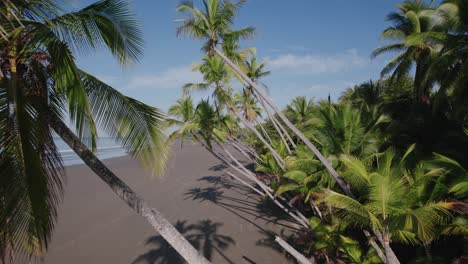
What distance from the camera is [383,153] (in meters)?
6.84

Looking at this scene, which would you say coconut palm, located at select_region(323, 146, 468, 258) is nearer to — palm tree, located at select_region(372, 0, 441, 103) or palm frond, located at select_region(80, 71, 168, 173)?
palm frond, located at select_region(80, 71, 168, 173)

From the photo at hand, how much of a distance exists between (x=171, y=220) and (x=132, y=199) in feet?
29.3

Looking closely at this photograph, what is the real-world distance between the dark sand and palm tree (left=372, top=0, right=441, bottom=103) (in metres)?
9.78

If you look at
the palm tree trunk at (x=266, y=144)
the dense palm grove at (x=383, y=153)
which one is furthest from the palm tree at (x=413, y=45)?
the palm tree trunk at (x=266, y=144)

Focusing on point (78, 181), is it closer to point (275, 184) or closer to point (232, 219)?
point (232, 219)

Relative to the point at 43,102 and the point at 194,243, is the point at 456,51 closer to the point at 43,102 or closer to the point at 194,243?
the point at 43,102

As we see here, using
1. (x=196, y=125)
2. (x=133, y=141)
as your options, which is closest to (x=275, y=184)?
(x=196, y=125)

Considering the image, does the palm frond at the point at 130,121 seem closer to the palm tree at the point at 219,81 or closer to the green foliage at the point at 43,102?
the green foliage at the point at 43,102

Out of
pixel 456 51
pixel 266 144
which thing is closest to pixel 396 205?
pixel 456 51

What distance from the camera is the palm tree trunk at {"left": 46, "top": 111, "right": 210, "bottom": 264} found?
122 inches

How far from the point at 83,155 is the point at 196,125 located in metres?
7.79

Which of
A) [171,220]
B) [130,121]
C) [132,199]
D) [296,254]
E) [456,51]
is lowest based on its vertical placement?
[171,220]

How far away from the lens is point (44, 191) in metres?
2.96

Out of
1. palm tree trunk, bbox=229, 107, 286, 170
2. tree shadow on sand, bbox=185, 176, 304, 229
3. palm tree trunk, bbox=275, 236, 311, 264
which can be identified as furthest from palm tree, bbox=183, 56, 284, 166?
palm tree trunk, bbox=275, 236, 311, 264
